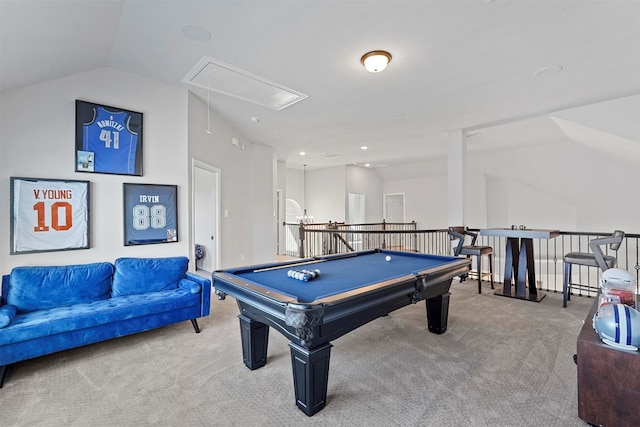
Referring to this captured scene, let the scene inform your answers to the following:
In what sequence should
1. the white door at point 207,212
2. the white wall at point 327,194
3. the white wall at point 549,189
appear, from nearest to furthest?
1. the white door at point 207,212
2. the white wall at point 549,189
3. the white wall at point 327,194

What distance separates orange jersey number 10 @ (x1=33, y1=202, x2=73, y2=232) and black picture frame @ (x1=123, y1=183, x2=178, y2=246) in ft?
1.69

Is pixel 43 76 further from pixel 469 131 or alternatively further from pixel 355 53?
pixel 469 131

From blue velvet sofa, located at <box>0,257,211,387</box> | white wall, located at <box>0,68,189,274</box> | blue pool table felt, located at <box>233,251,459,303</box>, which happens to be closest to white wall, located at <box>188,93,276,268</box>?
white wall, located at <box>0,68,189,274</box>

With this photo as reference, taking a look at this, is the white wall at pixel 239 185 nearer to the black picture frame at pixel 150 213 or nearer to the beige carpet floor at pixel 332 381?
the black picture frame at pixel 150 213

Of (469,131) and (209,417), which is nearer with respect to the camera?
(209,417)

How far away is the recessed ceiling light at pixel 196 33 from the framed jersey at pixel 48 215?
1.97 m

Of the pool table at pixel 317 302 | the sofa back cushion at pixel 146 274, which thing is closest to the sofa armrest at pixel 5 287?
the sofa back cushion at pixel 146 274

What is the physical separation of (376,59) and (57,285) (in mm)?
3839

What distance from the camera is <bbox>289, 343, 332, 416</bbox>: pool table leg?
1759 mm

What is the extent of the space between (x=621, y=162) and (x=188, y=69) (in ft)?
26.1

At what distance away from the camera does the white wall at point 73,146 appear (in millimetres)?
2840

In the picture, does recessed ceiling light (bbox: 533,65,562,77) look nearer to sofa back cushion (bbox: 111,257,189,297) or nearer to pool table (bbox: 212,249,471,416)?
pool table (bbox: 212,249,471,416)

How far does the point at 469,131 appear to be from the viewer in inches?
226

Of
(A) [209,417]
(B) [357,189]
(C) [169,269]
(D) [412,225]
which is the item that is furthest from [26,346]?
(D) [412,225]
